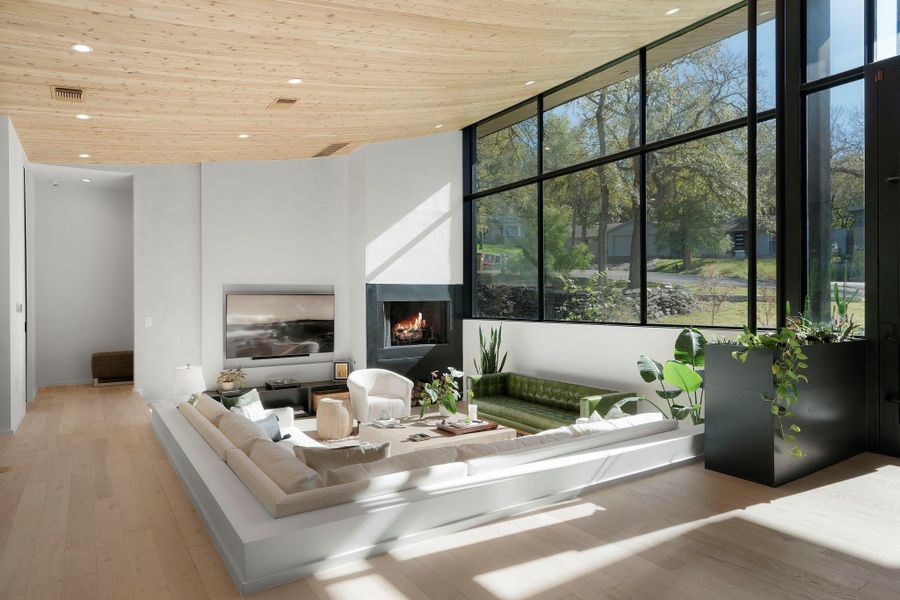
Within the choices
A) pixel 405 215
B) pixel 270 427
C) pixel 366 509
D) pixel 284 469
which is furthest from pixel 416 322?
pixel 366 509

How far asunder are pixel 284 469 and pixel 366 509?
510 millimetres

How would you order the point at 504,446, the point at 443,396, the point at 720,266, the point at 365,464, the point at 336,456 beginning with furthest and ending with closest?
1. the point at 443,396
2. the point at 720,266
3. the point at 504,446
4. the point at 336,456
5. the point at 365,464

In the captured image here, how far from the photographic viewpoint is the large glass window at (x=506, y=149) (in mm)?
8312

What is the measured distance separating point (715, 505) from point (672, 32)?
479cm

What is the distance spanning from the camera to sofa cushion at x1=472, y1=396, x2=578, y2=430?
256 inches

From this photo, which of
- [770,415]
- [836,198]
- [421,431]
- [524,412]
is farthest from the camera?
[524,412]

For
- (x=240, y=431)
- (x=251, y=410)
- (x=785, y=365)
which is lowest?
(x=251, y=410)

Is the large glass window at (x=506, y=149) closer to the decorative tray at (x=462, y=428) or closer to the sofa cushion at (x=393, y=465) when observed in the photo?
the decorative tray at (x=462, y=428)

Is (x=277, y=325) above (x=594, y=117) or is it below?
below

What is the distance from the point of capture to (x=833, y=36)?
5.06 meters

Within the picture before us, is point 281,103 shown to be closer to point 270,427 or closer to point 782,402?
point 270,427

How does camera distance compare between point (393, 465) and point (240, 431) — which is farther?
point (240, 431)

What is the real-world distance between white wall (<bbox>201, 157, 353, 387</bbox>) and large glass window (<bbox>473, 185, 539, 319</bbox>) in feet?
6.62

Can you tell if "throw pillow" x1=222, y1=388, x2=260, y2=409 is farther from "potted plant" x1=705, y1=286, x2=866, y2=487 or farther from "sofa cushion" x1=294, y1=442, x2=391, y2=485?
"potted plant" x1=705, y1=286, x2=866, y2=487
